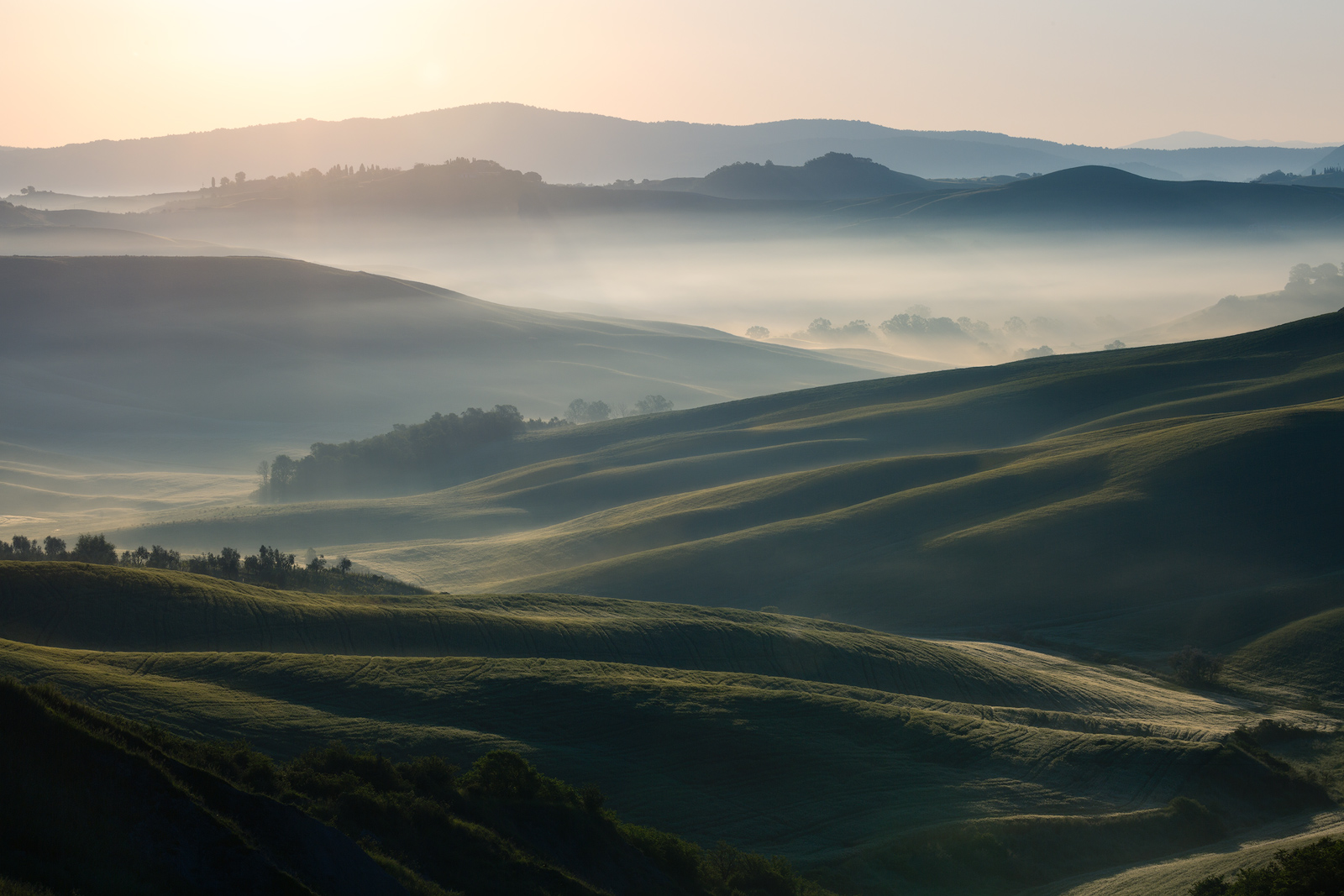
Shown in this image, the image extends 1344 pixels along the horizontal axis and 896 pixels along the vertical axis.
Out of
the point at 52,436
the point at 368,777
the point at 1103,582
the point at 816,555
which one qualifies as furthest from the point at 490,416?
the point at 368,777

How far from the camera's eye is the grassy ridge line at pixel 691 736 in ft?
90.4

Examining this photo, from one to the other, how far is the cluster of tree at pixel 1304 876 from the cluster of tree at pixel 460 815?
883cm

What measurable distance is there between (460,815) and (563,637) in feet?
Answer: 75.8

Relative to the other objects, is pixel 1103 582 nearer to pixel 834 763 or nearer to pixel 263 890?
pixel 834 763

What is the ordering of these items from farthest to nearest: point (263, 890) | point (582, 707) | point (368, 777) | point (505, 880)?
point (582, 707) → point (368, 777) → point (505, 880) → point (263, 890)

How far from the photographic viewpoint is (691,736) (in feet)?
103

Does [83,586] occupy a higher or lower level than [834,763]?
higher

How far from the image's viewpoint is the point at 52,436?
172m

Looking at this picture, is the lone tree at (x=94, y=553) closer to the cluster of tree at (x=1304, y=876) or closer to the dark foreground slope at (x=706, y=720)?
the dark foreground slope at (x=706, y=720)

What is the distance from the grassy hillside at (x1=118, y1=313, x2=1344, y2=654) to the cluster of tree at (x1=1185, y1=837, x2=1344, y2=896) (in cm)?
4189

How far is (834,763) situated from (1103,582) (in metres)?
41.3

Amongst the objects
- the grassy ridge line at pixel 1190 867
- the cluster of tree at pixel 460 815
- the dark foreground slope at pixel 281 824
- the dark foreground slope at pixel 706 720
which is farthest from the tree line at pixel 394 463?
the dark foreground slope at pixel 281 824

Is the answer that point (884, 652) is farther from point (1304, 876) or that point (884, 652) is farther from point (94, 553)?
point (94, 553)

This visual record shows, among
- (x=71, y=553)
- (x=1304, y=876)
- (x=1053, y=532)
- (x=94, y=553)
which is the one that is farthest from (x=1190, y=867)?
(x=71, y=553)
